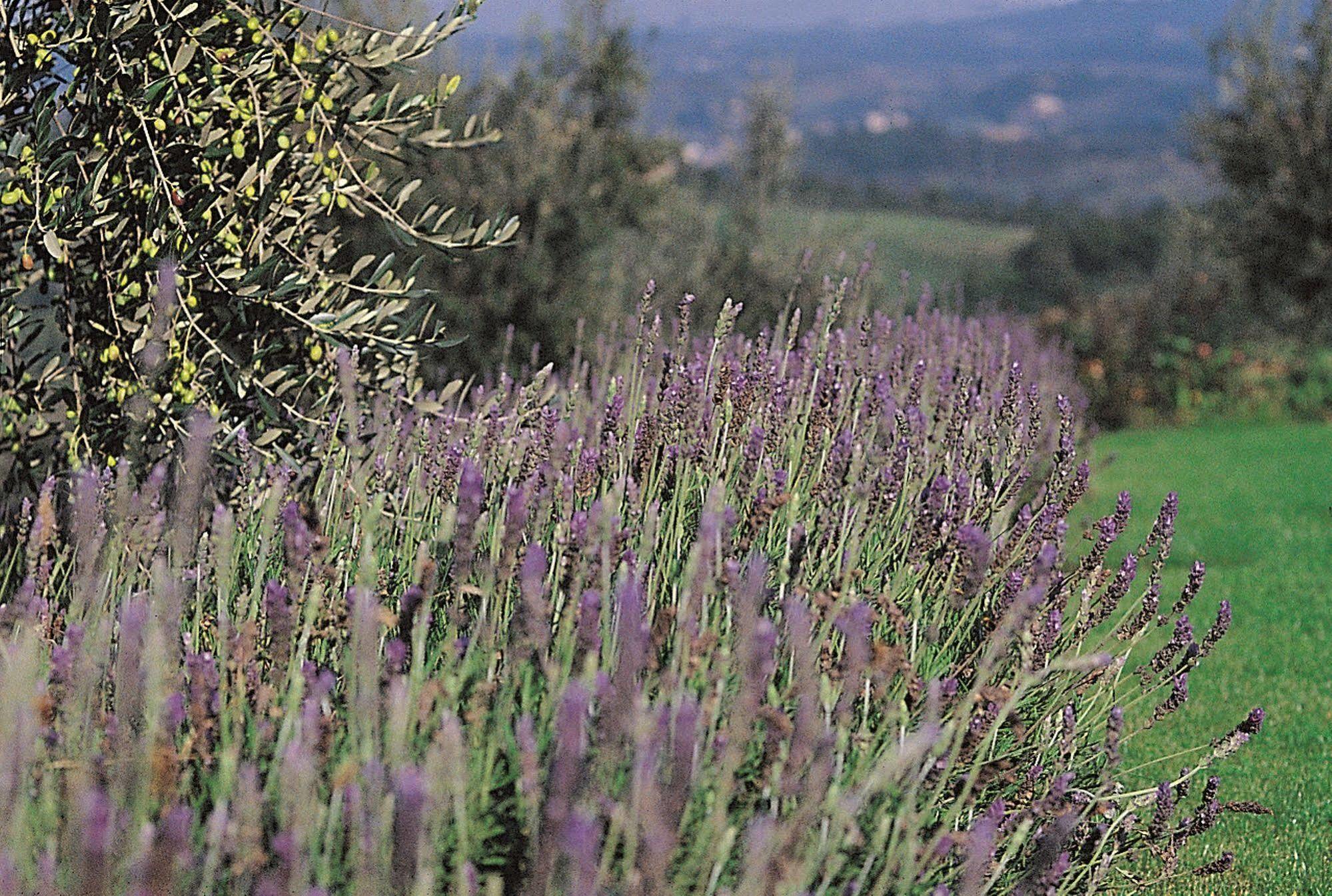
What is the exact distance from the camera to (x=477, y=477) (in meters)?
2.50

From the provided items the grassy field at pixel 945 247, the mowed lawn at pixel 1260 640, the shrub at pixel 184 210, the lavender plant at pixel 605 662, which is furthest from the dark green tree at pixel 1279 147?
the shrub at pixel 184 210

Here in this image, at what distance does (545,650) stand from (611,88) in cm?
1200

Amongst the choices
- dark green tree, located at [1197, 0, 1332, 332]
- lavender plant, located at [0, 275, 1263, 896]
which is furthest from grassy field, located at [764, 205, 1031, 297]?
lavender plant, located at [0, 275, 1263, 896]

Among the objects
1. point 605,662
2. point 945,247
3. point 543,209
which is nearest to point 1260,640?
point 605,662

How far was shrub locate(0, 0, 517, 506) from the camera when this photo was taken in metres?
3.64

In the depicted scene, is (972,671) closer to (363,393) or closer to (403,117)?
(363,393)

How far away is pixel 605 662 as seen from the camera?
2.44 m

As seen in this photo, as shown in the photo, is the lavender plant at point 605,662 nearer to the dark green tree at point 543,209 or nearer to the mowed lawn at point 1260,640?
the mowed lawn at point 1260,640

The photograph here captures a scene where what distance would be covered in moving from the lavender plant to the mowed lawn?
0.28 m

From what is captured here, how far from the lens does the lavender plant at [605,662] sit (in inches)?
75.0

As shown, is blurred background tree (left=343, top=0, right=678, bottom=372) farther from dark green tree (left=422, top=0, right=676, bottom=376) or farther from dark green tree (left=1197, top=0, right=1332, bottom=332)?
dark green tree (left=1197, top=0, right=1332, bottom=332)

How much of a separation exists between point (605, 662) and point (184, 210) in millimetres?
2232

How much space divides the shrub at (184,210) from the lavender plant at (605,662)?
281mm

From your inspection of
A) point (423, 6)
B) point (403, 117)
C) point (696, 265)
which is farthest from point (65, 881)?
point (696, 265)
